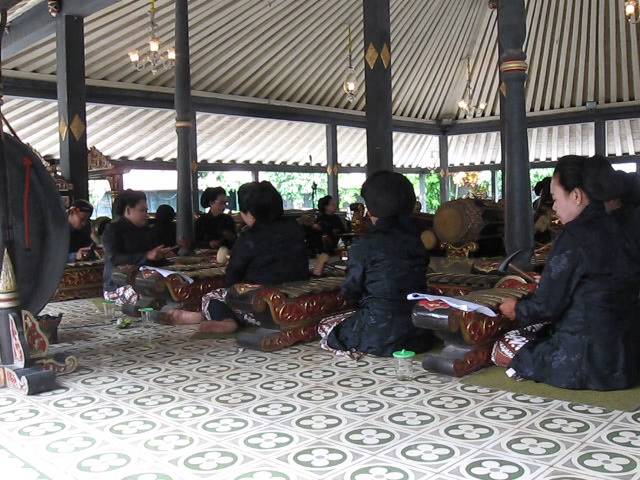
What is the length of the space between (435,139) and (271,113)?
592cm

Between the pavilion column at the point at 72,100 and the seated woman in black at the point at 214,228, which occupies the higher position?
the pavilion column at the point at 72,100

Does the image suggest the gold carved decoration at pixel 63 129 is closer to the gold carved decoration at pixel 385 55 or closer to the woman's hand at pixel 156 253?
the woman's hand at pixel 156 253

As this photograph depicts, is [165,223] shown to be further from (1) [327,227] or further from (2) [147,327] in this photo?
(1) [327,227]

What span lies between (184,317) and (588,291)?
3036mm

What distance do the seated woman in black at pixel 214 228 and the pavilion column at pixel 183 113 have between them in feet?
1.10

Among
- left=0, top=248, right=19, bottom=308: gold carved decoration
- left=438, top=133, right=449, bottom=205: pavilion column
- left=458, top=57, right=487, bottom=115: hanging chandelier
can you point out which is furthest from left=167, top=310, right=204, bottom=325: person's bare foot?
left=438, top=133, right=449, bottom=205: pavilion column

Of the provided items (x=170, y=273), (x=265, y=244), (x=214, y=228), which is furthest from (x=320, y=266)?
(x=214, y=228)

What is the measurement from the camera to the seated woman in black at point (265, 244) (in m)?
4.36

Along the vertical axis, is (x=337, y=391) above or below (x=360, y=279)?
below

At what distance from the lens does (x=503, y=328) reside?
354cm

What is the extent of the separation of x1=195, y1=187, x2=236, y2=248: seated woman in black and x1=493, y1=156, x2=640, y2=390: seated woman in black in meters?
4.36

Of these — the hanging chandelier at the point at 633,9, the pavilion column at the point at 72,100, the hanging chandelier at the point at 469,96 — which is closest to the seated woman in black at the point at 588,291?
the hanging chandelier at the point at 633,9

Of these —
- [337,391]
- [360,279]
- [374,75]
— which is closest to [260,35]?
[374,75]

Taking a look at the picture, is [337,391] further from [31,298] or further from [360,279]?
[31,298]
